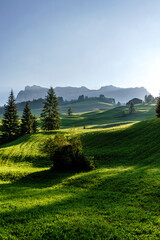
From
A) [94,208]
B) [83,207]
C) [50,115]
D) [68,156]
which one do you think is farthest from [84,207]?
[50,115]

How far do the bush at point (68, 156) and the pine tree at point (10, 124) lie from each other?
43.7 meters

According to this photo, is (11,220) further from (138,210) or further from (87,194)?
(138,210)

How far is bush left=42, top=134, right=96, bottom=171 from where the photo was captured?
26500mm

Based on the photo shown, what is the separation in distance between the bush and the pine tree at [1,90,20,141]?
143ft

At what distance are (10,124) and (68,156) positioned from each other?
1877 inches

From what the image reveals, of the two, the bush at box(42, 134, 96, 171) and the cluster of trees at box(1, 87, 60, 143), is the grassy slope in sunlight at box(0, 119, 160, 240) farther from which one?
the cluster of trees at box(1, 87, 60, 143)

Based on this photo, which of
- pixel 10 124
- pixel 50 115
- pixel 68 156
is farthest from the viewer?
pixel 50 115

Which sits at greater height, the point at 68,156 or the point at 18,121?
the point at 18,121

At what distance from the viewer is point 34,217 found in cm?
1092

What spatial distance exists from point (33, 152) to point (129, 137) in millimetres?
24466

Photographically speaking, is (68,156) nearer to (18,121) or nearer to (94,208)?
(94,208)

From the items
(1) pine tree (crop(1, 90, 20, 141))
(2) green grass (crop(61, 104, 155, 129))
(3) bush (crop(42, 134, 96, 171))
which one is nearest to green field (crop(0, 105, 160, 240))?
(3) bush (crop(42, 134, 96, 171))

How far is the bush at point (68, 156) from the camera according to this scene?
26500mm

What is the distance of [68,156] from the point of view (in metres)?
26.6
